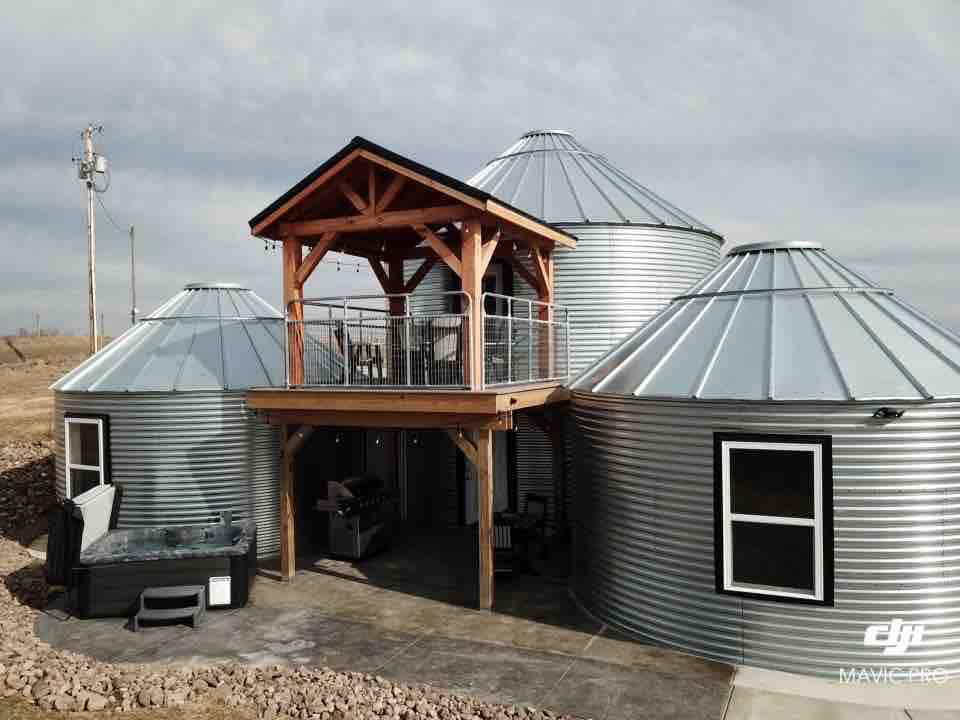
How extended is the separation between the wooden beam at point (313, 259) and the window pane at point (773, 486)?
8923mm

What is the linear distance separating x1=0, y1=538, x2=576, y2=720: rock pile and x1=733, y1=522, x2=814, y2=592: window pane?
6.17 m

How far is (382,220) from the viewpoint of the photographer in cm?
1159

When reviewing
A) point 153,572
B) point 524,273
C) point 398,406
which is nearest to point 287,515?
point 153,572

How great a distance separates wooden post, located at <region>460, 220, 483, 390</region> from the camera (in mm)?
10625

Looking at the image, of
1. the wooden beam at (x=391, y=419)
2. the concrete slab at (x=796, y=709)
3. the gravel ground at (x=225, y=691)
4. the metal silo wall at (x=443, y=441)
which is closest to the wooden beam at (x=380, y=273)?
the metal silo wall at (x=443, y=441)

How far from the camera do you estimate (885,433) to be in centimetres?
836

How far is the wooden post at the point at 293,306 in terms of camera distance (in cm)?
1229

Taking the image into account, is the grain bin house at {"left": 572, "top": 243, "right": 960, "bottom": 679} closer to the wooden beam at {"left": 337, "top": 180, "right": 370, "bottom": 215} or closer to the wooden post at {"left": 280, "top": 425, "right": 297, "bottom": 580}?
the wooden beam at {"left": 337, "top": 180, "right": 370, "bottom": 215}

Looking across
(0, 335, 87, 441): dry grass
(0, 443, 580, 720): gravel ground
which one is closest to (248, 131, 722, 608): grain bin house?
(0, 443, 580, 720): gravel ground

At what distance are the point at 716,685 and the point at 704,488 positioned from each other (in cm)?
224

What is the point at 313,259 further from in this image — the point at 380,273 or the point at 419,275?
the point at 419,275

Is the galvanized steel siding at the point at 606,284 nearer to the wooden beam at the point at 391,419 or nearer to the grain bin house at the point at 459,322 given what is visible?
the grain bin house at the point at 459,322

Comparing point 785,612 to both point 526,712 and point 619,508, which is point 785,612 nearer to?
point 619,508

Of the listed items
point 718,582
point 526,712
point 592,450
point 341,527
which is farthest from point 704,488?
point 341,527
